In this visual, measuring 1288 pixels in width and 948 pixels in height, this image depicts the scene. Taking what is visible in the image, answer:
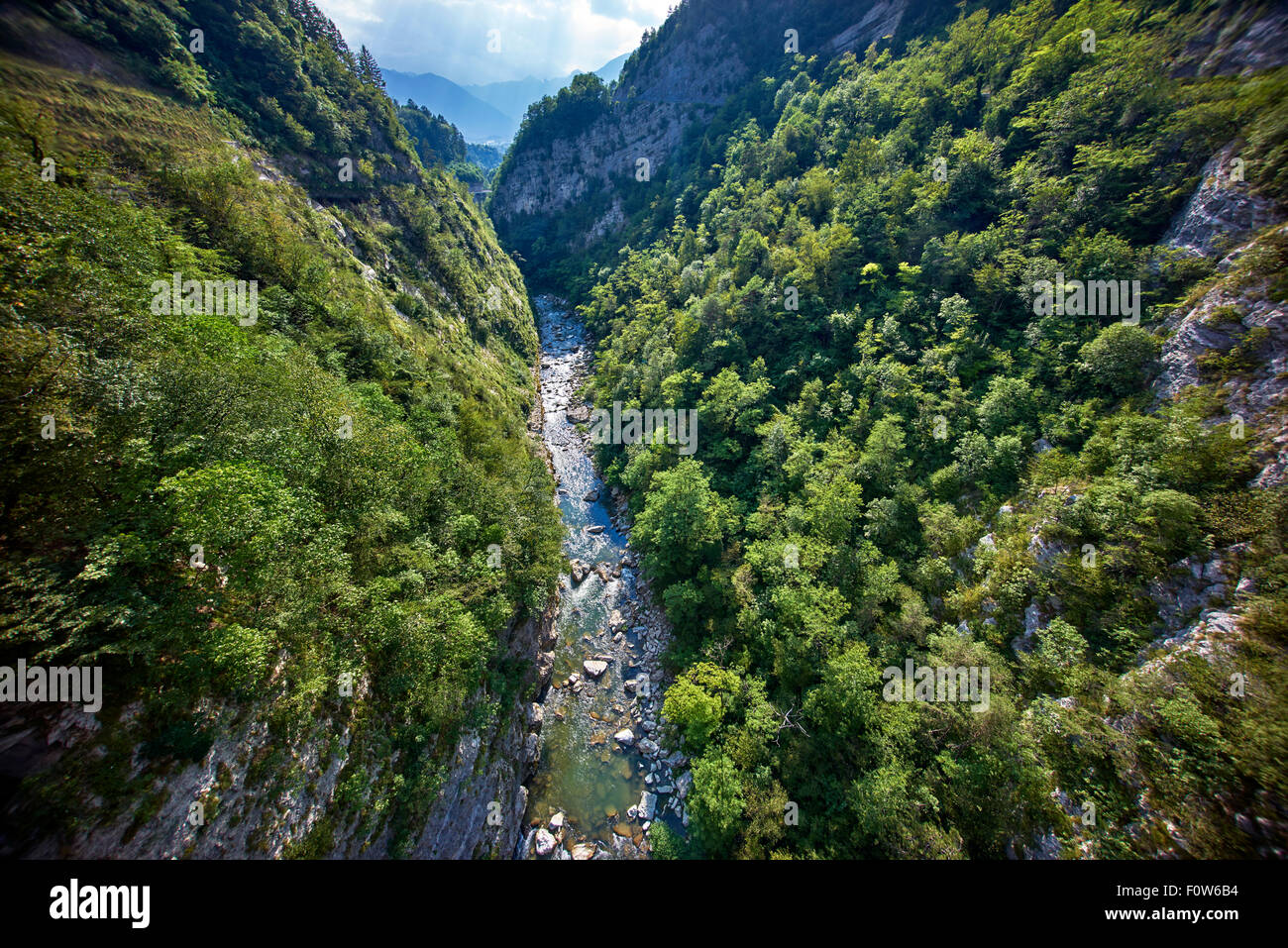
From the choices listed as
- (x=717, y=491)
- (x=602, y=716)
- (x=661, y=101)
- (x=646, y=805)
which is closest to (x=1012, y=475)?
(x=717, y=491)

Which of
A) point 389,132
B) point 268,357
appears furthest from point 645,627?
point 389,132

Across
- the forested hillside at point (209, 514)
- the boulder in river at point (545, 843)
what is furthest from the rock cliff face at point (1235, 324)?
the boulder in river at point (545, 843)

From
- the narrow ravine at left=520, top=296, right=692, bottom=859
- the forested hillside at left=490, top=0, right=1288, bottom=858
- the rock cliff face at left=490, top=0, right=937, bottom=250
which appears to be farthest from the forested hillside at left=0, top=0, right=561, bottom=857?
the rock cliff face at left=490, top=0, right=937, bottom=250

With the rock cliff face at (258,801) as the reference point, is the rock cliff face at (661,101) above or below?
above

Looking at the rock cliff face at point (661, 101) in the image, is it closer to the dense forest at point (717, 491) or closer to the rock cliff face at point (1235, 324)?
the dense forest at point (717, 491)

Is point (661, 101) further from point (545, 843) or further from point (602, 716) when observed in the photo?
point (545, 843)

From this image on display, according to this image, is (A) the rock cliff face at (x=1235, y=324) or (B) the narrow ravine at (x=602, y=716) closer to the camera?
(A) the rock cliff face at (x=1235, y=324)
